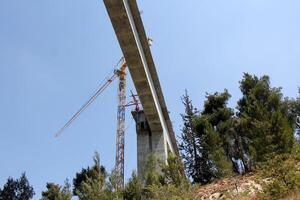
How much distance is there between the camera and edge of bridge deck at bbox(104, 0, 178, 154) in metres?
14.7

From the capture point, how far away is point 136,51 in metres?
16.3

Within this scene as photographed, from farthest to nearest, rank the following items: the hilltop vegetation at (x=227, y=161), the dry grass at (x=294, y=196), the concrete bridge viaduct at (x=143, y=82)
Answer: the concrete bridge viaduct at (x=143, y=82)
the hilltop vegetation at (x=227, y=161)
the dry grass at (x=294, y=196)

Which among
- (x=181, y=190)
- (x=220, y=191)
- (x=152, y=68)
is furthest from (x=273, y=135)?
(x=181, y=190)

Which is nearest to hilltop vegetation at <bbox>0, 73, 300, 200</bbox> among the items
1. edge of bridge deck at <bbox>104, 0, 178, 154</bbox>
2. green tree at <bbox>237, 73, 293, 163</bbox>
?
green tree at <bbox>237, 73, 293, 163</bbox>

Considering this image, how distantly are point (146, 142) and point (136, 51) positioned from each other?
6224mm

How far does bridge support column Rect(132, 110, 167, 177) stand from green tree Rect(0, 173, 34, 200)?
633 inches

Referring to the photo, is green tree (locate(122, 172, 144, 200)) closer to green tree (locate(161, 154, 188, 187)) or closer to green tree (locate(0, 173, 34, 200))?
green tree (locate(161, 154, 188, 187))

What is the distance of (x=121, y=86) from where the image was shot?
1698 inches

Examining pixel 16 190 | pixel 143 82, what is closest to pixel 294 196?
pixel 143 82

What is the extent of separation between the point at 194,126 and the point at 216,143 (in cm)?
270

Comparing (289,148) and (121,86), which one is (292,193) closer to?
(289,148)

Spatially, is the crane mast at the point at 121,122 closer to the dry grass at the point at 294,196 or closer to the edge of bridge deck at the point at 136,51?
the edge of bridge deck at the point at 136,51

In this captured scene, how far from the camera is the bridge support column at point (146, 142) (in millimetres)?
20391

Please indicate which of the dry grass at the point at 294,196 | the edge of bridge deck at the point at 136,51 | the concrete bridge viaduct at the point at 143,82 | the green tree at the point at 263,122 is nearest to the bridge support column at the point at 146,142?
the concrete bridge viaduct at the point at 143,82
